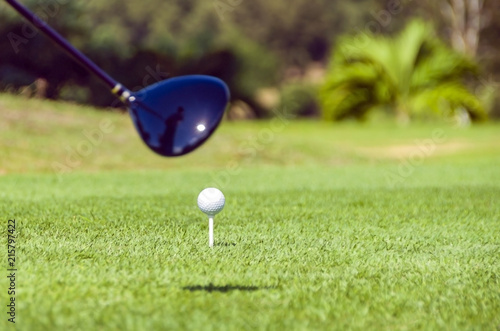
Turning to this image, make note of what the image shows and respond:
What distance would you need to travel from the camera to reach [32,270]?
5.76m

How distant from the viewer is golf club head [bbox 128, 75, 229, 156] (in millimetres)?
8016

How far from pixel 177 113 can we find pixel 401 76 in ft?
107

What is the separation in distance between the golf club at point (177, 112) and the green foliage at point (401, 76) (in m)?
31.5

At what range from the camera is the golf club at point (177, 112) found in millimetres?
8016

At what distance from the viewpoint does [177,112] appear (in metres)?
8.12

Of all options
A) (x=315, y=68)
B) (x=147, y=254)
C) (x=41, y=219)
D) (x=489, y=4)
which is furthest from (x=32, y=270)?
(x=315, y=68)

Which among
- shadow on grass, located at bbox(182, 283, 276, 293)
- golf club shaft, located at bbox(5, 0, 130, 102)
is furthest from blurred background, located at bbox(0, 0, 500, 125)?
shadow on grass, located at bbox(182, 283, 276, 293)

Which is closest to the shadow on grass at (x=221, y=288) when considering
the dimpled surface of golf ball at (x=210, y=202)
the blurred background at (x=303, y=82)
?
the dimpled surface of golf ball at (x=210, y=202)

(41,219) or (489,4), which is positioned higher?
(41,219)

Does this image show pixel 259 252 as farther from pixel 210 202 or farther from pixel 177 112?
pixel 177 112

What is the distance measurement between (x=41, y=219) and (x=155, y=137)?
1896mm

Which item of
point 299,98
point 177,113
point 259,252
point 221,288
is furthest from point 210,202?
point 299,98

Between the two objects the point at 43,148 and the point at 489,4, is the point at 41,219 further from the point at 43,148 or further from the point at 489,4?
the point at 489,4

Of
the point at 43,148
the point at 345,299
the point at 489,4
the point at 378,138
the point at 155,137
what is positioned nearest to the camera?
the point at 345,299
